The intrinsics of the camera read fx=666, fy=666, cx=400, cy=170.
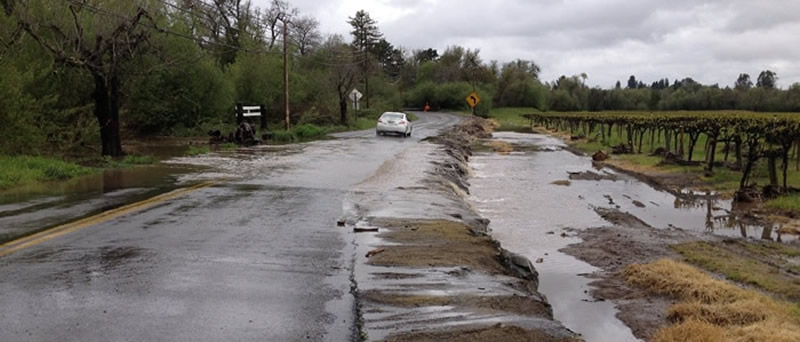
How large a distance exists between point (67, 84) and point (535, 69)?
375 feet

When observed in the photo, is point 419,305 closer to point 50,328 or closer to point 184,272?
point 184,272

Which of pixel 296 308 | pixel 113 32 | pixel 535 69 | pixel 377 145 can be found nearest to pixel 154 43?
pixel 113 32

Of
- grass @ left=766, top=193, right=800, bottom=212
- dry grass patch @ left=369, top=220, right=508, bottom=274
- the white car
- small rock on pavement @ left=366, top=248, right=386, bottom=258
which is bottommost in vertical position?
grass @ left=766, top=193, right=800, bottom=212

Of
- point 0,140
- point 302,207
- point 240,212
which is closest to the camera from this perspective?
point 240,212

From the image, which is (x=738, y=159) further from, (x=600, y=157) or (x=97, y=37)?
(x=97, y=37)

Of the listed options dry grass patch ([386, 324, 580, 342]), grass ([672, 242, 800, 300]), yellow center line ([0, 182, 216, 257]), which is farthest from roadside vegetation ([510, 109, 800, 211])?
yellow center line ([0, 182, 216, 257])

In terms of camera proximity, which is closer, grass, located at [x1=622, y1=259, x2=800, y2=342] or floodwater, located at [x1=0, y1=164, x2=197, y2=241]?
grass, located at [x1=622, y1=259, x2=800, y2=342]

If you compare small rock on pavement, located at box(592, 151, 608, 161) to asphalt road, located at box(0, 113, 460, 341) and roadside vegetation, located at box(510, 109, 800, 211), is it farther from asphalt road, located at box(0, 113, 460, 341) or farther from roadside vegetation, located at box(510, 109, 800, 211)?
asphalt road, located at box(0, 113, 460, 341)

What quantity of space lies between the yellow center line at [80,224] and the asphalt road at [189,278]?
14 cm

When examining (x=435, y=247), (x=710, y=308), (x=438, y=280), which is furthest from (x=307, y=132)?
(x=710, y=308)

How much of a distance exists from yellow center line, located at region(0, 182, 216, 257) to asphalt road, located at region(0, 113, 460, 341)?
0.46 feet

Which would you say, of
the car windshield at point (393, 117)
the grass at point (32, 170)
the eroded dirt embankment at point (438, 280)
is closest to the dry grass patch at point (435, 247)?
the eroded dirt embankment at point (438, 280)

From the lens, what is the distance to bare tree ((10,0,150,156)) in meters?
18.9

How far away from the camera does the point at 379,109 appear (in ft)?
223
